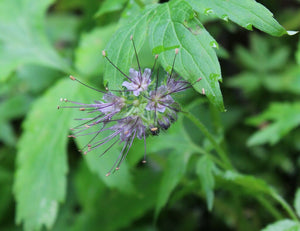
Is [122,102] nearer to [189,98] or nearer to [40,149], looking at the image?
[40,149]

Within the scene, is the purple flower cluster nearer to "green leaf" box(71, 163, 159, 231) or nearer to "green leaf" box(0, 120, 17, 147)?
"green leaf" box(71, 163, 159, 231)

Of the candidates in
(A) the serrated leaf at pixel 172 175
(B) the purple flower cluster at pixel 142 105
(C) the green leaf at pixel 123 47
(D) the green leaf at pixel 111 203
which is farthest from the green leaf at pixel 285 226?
(D) the green leaf at pixel 111 203

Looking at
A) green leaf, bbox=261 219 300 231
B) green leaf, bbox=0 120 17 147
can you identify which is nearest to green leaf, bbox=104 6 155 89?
green leaf, bbox=261 219 300 231

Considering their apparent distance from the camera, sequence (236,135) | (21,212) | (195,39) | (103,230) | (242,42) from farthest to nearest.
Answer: (242,42), (236,135), (103,230), (21,212), (195,39)

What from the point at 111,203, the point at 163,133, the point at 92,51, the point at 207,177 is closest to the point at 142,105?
the point at 163,133

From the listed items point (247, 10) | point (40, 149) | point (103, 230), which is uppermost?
point (247, 10)

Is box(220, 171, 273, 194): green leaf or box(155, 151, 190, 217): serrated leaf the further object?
box(155, 151, 190, 217): serrated leaf

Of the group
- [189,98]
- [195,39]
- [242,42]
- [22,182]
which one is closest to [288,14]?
[242,42]
